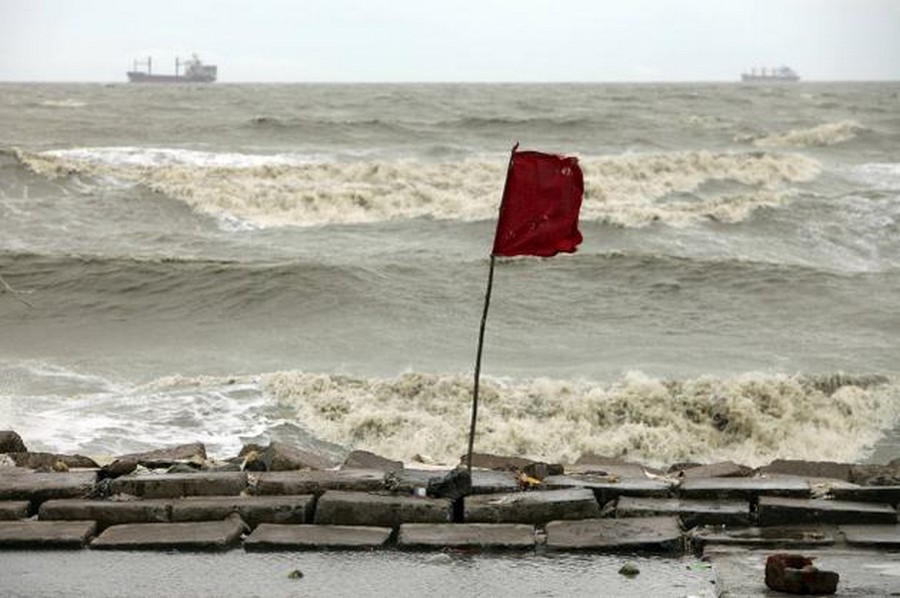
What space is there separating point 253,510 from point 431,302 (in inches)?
466

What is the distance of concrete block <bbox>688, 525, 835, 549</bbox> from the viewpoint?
219 inches

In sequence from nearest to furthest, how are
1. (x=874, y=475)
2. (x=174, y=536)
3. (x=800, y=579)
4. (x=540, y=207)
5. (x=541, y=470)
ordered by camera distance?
(x=800, y=579), (x=174, y=536), (x=540, y=207), (x=541, y=470), (x=874, y=475)

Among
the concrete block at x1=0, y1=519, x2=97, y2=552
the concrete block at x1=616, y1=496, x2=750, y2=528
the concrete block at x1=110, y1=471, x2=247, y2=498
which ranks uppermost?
the concrete block at x1=616, y1=496, x2=750, y2=528

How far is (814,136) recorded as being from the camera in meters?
43.2

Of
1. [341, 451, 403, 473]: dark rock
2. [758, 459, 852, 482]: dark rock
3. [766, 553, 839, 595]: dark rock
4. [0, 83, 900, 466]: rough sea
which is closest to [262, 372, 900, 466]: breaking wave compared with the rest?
[0, 83, 900, 466]: rough sea

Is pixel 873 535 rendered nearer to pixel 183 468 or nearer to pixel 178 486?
pixel 178 486

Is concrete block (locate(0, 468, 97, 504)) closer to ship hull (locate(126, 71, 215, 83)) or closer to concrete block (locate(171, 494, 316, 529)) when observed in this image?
concrete block (locate(171, 494, 316, 529))

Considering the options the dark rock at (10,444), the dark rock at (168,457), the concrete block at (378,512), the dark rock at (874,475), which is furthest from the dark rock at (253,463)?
the dark rock at (874,475)

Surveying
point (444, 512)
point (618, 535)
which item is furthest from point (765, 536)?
point (444, 512)

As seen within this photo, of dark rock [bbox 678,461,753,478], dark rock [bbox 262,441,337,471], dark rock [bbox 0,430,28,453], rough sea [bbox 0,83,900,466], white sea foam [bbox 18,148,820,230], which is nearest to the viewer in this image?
dark rock [bbox 678,461,753,478]

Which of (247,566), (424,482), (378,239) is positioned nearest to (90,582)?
(247,566)

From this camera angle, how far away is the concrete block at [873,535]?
547 centimetres

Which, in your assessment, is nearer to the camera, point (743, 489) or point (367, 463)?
point (743, 489)

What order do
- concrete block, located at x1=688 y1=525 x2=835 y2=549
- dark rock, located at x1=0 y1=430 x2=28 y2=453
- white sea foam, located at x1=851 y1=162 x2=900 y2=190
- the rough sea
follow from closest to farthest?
1. concrete block, located at x1=688 y1=525 x2=835 y2=549
2. dark rock, located at x1=0 y1=430 x2=28 y2=453
3. the rough sea
4. white sea foam, located at x1=851 y1=162 x2=900 y2=190
